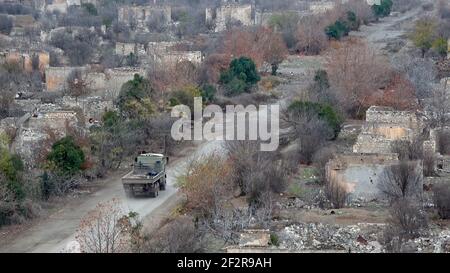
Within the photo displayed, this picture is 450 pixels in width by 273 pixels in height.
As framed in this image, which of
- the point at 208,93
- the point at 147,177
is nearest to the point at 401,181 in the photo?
the point at 147,177

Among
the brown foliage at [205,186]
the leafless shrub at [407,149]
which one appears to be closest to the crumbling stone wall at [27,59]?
the leafless shrub at [407,149]

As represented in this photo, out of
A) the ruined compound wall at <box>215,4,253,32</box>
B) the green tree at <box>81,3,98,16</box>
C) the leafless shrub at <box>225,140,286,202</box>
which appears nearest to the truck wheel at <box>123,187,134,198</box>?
the leafless shrub at <box>225,140,286,202</box>

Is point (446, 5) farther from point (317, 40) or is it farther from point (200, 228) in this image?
point (200, 228)

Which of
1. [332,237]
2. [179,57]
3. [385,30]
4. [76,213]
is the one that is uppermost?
[179,57]

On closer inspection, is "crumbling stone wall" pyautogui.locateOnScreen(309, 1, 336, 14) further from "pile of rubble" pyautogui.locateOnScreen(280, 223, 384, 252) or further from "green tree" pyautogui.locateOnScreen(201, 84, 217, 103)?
"pile of rubble" pyautogui.locateOnScreen(280, 223, 384, 252)

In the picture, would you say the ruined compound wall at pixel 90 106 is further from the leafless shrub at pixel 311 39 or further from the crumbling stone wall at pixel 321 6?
the crumbling stone wall at pixel 321 6

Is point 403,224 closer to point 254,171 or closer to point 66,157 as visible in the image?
point 254,171
